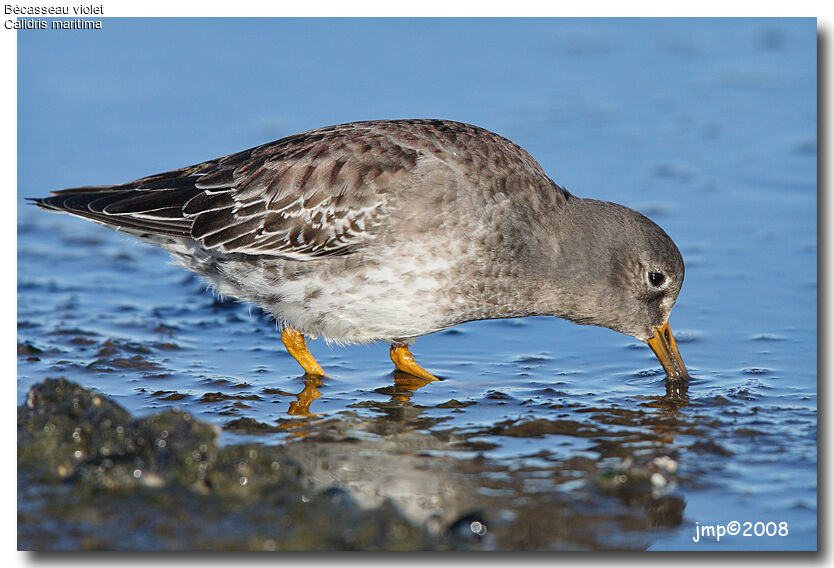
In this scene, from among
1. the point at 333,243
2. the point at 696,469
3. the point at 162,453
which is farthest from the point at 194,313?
the point at 696,469

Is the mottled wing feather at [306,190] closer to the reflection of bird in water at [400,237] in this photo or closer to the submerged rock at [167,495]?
the reflection of bird in water at [400,237]

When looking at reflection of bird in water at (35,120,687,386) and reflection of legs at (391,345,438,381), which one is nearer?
reflection of bird in water at (35,120,687,386)

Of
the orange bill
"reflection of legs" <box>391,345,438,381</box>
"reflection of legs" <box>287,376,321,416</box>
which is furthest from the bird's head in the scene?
"reflection of legs" <box>287,376,321,416</box>

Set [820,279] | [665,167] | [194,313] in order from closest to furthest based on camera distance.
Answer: [820,279]
[194,313]
[665,167]

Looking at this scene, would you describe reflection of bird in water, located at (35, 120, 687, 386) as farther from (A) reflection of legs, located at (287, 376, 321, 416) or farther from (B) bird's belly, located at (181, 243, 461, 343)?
(A) reflection of legs, located at (287, 376, 321, 416)

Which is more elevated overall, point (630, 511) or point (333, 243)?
point (333, 243)

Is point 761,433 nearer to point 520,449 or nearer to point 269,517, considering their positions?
point 520,449

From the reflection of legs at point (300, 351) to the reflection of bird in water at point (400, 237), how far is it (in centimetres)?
1

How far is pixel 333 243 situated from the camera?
25.3ft

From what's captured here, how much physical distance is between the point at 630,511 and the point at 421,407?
2.22m

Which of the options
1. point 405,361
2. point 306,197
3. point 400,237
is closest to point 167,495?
point 400,237
